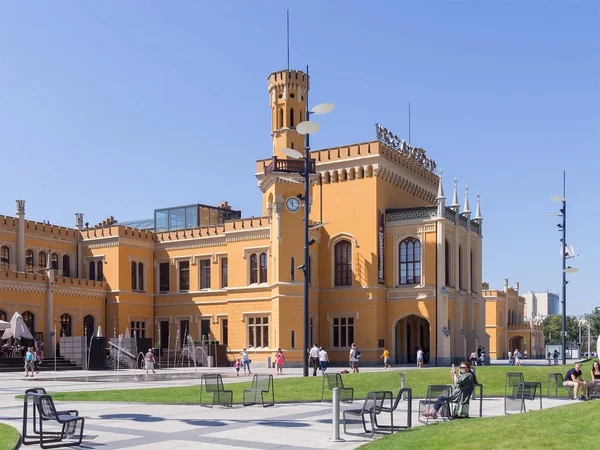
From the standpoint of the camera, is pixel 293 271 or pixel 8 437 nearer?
pixel 8 437

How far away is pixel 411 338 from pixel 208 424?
39.3 m

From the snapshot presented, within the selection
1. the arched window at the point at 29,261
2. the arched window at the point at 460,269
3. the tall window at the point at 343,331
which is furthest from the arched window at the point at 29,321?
the arched window at the point at 460,269

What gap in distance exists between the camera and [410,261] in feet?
166

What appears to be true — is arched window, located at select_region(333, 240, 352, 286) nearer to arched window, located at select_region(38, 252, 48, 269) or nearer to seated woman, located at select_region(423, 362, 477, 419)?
arched window, located at select_region(38, 252, 48, 269)

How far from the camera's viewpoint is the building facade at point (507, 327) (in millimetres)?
78750

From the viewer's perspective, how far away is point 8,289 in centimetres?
4706

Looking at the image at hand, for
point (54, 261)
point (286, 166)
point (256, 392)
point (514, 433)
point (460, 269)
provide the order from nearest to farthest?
point (514, 433)
point (256, 392)
point (286, 166)
point (460, 269)
point (54, 261)

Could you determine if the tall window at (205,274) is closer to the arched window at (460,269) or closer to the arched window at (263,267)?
the arched window at (263,267)

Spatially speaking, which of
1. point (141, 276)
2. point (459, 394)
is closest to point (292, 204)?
point (141, 276)

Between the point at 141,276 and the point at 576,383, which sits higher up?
the point at 141,276

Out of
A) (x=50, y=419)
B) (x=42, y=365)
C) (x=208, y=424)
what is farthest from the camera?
(x=42, y=365)

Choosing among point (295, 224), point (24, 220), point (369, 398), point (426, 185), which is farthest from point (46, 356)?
point (369, 398)

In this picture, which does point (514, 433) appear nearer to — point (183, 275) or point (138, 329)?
point (183, 275)

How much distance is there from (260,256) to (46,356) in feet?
48.8
